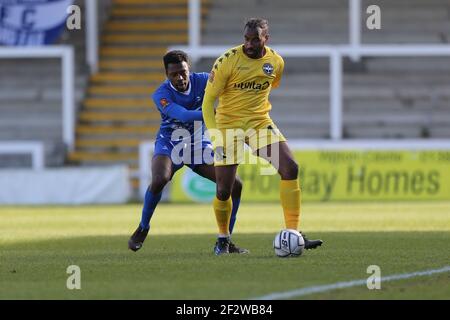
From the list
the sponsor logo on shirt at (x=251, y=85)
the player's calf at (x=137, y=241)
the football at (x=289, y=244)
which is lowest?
the player's calf at (x=137, y=241)

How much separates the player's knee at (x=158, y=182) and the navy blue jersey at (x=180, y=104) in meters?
0.48

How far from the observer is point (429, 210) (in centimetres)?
1955

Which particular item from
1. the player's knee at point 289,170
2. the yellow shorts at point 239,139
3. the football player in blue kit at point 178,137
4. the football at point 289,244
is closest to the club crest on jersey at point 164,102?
the football player in blue kit at point 178,137

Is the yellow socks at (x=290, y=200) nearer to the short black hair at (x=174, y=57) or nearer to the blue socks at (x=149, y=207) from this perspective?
the blue socks at (x=149, y=207)

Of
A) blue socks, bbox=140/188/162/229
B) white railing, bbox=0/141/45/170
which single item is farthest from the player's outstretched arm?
white railing, bbox=0/141/45/170

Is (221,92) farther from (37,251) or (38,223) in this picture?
(38,223)

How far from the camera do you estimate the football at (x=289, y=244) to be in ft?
34.9

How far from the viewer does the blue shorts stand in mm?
11898

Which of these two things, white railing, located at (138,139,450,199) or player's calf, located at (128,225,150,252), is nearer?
player's calf, located at (128,225,150,252)

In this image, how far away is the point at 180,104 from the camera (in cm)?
1184

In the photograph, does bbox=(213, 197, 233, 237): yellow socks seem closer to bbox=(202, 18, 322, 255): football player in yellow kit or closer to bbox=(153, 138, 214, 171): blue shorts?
bbox=(202, 18, 322, 255): football player in yellow kit

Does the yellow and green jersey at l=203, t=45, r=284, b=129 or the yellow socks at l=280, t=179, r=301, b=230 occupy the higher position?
the yellow and green jersey at l=203, t=45, r=284, b=129
